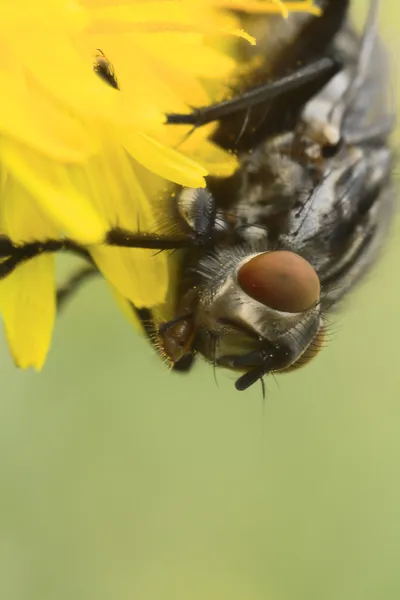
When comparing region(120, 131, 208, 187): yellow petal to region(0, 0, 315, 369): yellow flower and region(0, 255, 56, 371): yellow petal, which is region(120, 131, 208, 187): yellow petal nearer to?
region(0, 0, 315, 369): yellow flower

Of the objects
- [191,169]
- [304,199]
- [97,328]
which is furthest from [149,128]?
[97,328]

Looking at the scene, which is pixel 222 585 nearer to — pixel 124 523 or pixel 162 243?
pixel 124 523

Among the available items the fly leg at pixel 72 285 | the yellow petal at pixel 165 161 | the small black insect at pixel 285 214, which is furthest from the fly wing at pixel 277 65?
the fly leg at pixel 72 285

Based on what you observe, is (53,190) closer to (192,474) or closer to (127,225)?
(127,225)

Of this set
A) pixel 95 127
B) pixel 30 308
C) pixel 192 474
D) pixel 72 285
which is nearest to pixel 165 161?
pixel 95 127

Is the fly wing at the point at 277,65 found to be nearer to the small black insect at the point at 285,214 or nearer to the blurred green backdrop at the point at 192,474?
the small black insect at the point at 285,214

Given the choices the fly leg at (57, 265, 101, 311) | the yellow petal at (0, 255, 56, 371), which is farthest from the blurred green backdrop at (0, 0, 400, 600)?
the yellow petal at (0, 255, 56, 371)
